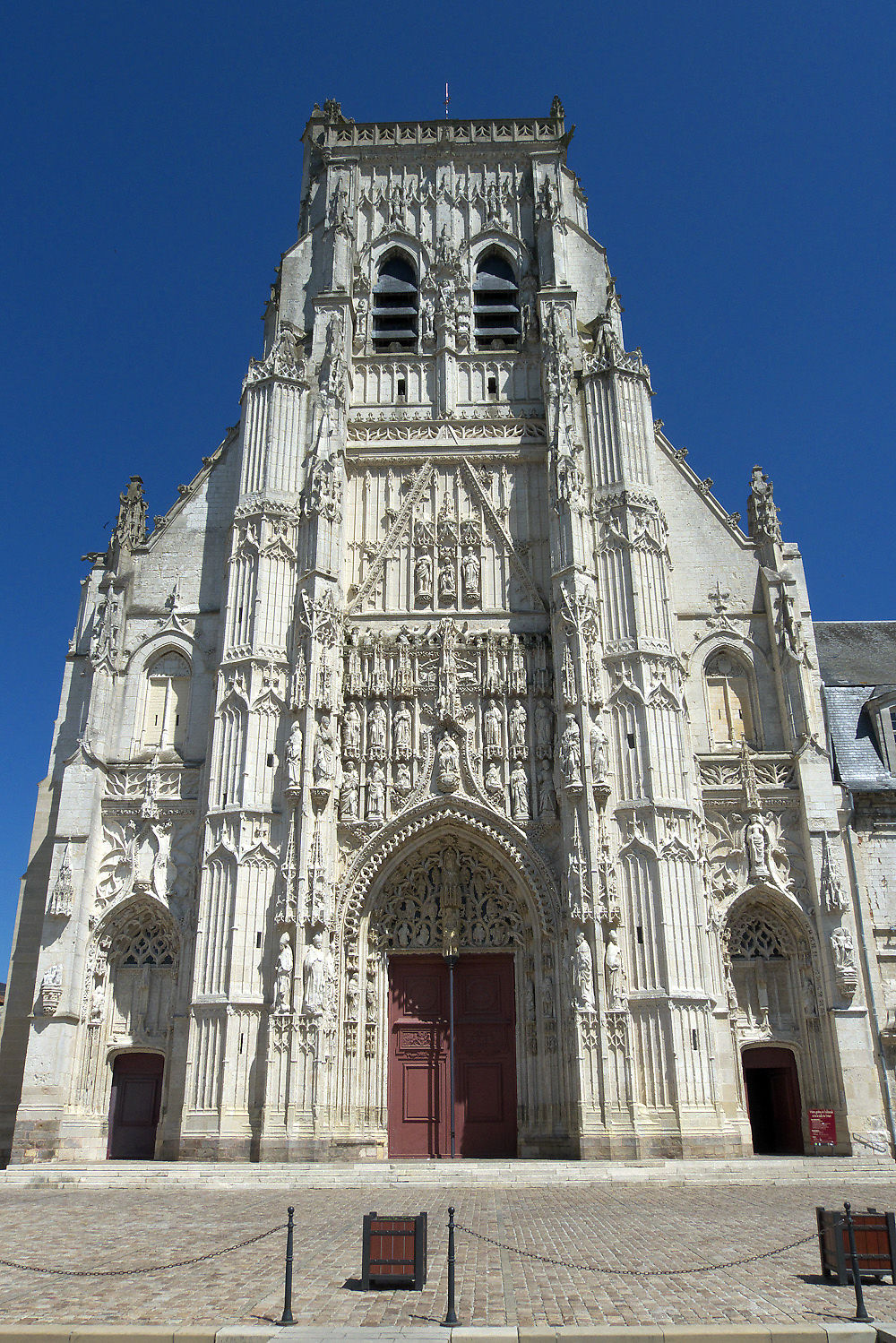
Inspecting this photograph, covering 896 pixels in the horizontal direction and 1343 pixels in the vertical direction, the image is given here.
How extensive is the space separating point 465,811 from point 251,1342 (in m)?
15.5

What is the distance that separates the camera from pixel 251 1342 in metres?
7.03

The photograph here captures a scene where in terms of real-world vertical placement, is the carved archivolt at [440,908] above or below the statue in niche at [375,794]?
below

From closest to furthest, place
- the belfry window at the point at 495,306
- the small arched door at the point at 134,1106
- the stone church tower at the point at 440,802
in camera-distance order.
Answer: the stone church tower at the point at 440,802 → the small arched door at the point at 134,1106 → the belfry window at the point at 495,306

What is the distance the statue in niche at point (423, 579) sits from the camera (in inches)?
977

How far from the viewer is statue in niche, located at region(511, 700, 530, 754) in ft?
74.9

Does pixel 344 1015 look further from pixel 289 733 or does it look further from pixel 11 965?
pixel 11 965

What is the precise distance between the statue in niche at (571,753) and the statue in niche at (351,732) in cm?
455

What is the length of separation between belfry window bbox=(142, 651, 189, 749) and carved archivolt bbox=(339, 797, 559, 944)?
5.41 metres

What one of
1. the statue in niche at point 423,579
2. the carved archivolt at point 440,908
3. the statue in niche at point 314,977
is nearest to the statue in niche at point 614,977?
the carved archivolt at point 440,908

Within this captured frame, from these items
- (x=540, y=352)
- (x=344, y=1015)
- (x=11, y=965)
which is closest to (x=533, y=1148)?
(x=344, y=1015)

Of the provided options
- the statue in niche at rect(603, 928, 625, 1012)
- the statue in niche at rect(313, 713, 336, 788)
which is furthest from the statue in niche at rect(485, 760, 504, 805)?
the statue in niche at rect(603, 928, 625, 1012)

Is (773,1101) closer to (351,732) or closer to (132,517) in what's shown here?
(351,732)

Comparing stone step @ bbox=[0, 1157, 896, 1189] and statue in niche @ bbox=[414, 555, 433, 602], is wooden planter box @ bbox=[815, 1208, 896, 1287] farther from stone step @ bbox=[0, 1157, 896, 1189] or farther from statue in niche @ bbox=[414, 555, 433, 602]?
statue in niche @ bbox=[414, 555, 433, 602]

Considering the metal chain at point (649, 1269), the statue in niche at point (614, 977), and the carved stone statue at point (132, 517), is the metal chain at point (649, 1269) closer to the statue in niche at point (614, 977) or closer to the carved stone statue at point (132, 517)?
the statue in niche at point (614, 977)
